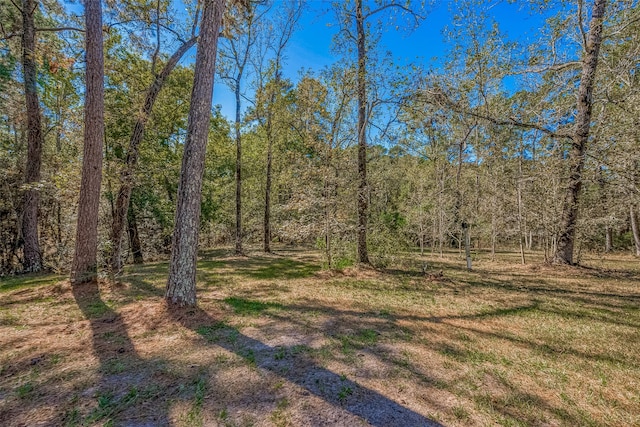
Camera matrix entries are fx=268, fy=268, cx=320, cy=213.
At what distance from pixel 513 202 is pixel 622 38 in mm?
5495

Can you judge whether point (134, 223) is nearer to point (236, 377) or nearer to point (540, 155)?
point (236, 377)

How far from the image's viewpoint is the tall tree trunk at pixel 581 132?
21.3 feet

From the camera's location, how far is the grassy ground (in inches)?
84.0

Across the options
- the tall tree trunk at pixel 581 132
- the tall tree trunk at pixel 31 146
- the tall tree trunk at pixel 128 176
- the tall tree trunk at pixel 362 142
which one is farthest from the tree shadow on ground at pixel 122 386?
the tall tree trunk at pixel 581 132

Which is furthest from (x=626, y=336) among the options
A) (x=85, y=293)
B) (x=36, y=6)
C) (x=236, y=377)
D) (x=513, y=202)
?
(x=36, y=6)

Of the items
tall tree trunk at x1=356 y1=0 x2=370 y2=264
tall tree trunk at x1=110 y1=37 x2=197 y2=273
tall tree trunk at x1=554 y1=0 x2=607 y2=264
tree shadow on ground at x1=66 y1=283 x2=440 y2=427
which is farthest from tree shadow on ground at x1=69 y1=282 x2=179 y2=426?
tall tree trunk at x1=554 y1=0 x2=607 y2=264

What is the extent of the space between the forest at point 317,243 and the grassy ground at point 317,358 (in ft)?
0.08

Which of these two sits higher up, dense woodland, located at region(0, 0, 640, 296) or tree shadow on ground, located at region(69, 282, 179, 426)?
dense woodland, located at region(0, 0, 640, 296)

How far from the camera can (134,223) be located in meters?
10.5

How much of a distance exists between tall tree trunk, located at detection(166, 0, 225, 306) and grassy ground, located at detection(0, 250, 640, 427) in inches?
17.9

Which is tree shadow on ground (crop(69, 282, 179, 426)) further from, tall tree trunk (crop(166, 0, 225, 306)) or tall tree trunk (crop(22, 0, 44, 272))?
tall tree trunk (crop(22, 0, 44, 272))

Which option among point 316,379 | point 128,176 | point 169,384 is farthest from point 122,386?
point 128,176

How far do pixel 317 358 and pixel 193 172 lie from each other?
303 centimetres

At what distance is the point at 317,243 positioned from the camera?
744cm
